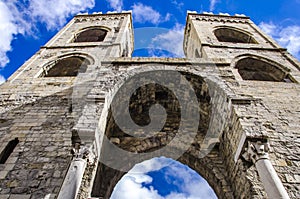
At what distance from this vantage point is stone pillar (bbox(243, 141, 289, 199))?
4.07 metres

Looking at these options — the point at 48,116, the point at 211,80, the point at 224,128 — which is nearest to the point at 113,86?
the point at 48,116

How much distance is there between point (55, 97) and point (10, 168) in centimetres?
289

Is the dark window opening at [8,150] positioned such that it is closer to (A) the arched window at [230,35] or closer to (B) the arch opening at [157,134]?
(B) the arch opening at [157,134]

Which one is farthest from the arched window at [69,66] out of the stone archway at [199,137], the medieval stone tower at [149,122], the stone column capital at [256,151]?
the stone column capital at [256,151]

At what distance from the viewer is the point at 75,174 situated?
14.4ft

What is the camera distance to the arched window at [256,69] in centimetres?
1022

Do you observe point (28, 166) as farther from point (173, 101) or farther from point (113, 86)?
point (173, 101)

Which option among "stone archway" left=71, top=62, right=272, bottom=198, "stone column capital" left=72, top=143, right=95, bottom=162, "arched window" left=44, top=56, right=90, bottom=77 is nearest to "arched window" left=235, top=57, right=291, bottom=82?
"stone archway" left=71, top=62, right=272, bottom=198

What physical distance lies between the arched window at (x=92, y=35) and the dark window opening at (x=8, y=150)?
950 cm

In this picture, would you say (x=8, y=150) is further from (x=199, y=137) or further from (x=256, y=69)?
(x=256, y=69)

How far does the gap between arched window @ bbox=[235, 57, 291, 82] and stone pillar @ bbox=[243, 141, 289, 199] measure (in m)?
6.05

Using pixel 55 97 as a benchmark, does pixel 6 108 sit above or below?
below

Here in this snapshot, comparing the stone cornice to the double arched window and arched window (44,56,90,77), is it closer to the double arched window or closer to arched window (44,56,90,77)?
the double arched window

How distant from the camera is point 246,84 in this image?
8.32 m
